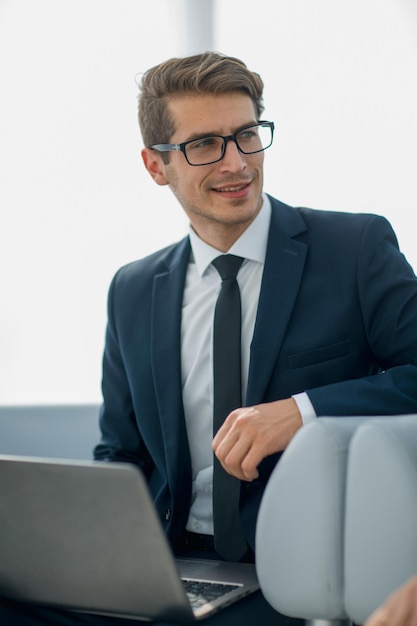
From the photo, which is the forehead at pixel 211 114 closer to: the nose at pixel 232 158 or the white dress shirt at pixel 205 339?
the nose at pixel 232 158

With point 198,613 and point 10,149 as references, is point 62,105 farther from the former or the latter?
point 198,613

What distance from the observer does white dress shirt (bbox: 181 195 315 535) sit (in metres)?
2.11

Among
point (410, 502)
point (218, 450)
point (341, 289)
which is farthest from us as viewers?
point (341, 289)

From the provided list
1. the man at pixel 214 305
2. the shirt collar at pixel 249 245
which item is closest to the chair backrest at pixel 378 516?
the man at pixel 214 305

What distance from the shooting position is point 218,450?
1598 mm

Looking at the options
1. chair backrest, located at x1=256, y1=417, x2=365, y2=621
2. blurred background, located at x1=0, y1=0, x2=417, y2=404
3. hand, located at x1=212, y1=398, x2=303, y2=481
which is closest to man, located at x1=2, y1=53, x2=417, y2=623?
hand, located at x1=212, y1=398, x2=303, y2=481

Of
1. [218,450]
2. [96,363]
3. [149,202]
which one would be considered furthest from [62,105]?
[218,450]

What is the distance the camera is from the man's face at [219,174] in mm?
2156

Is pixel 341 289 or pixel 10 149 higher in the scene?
pixel 10 149

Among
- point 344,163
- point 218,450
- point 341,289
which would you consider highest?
point 344,163

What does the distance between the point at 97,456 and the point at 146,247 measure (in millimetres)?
1095

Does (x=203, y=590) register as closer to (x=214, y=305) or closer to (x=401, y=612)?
(x=401, y=612)

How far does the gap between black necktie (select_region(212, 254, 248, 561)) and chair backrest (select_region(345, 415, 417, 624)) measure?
657mm

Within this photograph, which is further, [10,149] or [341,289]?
[10,149]
